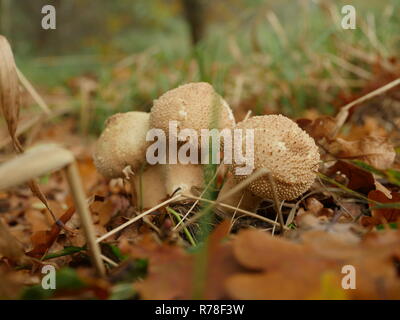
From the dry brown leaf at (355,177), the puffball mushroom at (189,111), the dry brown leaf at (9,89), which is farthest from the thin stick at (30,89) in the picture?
the dry brown leaf at (355,177)

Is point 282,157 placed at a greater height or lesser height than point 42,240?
greater

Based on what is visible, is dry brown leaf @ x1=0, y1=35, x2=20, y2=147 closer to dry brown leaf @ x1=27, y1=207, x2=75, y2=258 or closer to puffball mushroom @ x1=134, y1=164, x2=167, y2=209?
dry brown leaf @ x1=27, y1=207, x2=75, y2=258

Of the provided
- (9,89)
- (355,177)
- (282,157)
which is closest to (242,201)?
(282,157)

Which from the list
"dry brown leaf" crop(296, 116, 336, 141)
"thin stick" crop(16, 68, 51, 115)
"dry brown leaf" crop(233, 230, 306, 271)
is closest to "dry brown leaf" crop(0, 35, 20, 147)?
"thin stick" crop(16, 68, 51, 115)

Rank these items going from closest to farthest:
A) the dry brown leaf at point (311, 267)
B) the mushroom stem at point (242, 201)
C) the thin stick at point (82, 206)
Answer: the dry brown leaf at point (311, 267)
the thin stick at point (82, 206)
the mushroom stem at point (242, 201)

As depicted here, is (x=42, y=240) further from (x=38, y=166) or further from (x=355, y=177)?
(x=355, y=177)

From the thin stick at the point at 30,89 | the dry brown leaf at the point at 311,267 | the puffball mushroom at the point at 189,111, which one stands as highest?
the thin stick at the point at 30,89

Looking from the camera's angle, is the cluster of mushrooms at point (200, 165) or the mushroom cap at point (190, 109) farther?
the mushroom cap at point (190, 109)

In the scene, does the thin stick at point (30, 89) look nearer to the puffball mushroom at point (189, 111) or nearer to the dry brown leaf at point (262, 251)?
the puffball mushroom at point (189, 111)
